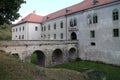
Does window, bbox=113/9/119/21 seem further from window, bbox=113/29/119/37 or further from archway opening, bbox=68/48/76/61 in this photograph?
archway opening, bbox=68/48/76/61

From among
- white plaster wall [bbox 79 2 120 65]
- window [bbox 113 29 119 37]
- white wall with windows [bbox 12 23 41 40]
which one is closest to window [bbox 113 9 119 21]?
white plaster wall [bbox 79 2 120 65]

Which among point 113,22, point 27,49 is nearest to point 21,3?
point 27,49

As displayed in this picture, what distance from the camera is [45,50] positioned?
2459 cm

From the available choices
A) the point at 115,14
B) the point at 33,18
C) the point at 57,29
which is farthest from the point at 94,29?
the point at 33,18

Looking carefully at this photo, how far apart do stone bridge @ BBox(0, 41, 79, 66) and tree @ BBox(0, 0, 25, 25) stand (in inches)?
401

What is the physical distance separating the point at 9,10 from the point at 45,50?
48.9 ft

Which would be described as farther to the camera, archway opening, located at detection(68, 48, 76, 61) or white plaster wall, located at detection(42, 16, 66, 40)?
white plaster wall, located at detection(42, 16, 66, 40)

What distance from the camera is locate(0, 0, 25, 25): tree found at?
32.3ft

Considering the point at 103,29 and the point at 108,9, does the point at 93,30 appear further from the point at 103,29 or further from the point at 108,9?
the point at 108,9

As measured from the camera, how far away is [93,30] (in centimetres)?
2595

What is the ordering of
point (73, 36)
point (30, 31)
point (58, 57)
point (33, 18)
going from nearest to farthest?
point (58, 57)
point (73, 36)
point (30, 31)
point (33, 18)

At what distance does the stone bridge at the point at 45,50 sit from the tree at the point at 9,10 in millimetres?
10190

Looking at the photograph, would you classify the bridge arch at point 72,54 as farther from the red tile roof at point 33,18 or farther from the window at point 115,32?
the red tile roof at point 33,18

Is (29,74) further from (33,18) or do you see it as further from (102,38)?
(33,18)
